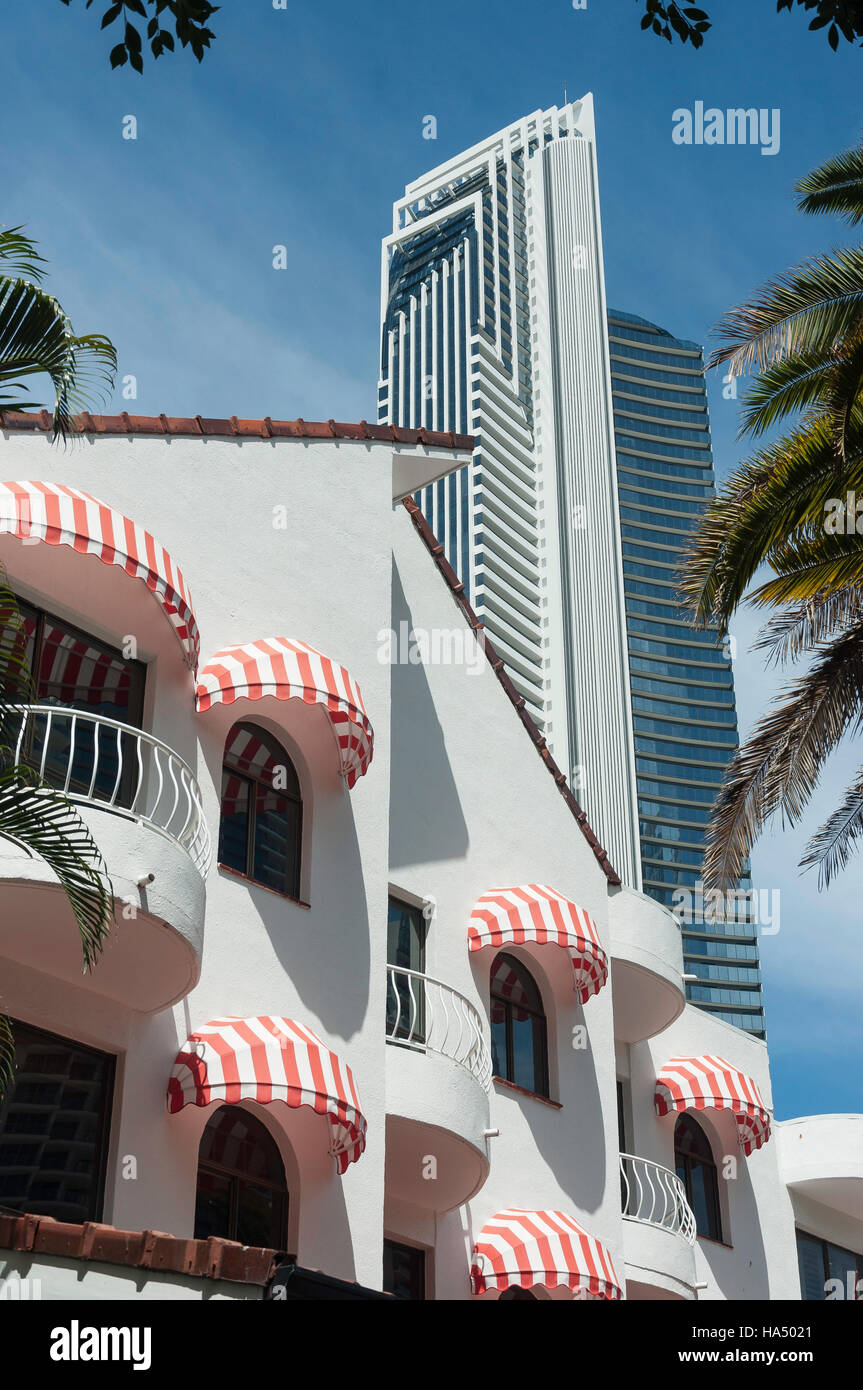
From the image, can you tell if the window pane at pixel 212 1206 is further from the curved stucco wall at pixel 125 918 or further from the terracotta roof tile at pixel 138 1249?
the terracotta roof tile at pixel 138 1249

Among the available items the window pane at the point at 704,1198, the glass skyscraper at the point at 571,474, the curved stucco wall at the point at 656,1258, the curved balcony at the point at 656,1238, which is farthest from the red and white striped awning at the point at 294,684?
the glass skyscraper at the point at 571,474

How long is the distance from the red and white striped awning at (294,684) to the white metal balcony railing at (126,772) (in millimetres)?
996

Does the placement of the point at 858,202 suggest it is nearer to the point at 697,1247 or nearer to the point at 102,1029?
the point at 102,1029

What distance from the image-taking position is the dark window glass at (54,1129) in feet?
44.0

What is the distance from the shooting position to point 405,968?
60.4ft

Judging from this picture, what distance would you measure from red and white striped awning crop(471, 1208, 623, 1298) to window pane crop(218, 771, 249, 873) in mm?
5471

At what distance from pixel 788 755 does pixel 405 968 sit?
16.2 feet

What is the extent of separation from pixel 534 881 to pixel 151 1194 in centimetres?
858

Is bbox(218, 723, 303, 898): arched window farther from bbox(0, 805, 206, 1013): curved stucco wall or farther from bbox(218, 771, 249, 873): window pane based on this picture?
bbox(0, 805, 206, 1013): curved stucco wall

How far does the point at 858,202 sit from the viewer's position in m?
18.2

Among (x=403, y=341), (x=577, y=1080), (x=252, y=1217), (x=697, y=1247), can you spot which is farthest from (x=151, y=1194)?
(x=403, y=341)

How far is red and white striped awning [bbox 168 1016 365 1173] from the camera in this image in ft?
47.0

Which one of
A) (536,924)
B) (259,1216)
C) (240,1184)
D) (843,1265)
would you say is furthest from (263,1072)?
(843,1265)
